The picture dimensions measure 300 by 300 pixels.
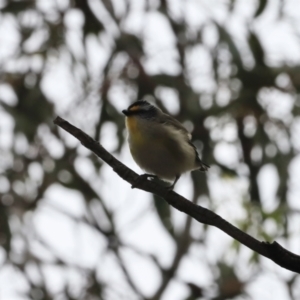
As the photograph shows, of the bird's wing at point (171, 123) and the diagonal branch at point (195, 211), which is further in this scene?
the bird's wing at point (171, 123)

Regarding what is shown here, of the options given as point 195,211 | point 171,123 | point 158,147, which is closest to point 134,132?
point 158,147

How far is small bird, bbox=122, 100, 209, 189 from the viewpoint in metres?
3.53

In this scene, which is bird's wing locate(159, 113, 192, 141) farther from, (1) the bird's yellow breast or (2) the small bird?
(1) the bird's yellow breast

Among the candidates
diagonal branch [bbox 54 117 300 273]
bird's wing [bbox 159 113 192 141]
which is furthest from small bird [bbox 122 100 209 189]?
diagonal branch [bbox 54 117 300 273]

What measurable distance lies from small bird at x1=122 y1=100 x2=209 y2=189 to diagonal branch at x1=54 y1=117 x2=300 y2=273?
0.89 meters

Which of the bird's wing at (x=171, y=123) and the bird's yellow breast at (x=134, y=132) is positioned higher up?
the bird's wing at (x=171, y=123)

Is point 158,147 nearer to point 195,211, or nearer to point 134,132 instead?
point 134,132

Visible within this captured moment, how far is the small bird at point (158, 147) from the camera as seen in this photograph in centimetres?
353

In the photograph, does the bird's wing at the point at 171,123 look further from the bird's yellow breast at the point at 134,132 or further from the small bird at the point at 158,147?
the bird's yellow breast at the point at 134,132

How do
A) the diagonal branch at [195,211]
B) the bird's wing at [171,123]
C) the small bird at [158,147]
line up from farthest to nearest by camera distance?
the bird's wing at [171,123] → the small bird at [158,147] → the diagonal branch at [195,211]

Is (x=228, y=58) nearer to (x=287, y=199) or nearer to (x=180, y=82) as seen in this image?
(x=180, y=82)

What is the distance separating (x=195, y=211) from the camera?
233 cm

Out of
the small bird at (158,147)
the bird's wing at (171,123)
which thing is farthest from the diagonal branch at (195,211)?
the bird's wing at (171,123)

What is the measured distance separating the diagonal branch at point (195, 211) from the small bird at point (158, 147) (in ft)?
2.91
